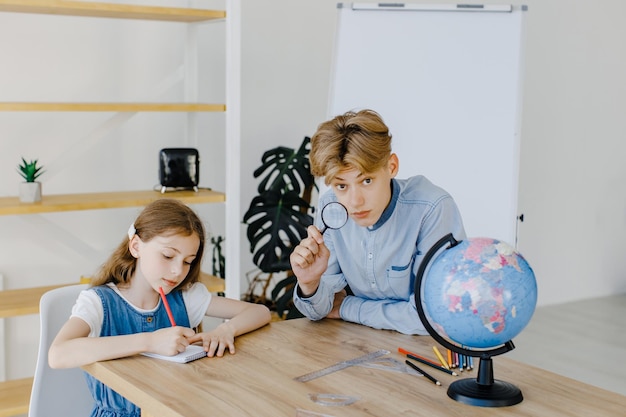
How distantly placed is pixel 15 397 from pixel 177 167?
1.01 m

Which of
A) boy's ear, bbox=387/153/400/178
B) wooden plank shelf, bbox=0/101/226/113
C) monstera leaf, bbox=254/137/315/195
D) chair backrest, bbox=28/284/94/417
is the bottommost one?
chair backrest, bbox=28/284/94/417

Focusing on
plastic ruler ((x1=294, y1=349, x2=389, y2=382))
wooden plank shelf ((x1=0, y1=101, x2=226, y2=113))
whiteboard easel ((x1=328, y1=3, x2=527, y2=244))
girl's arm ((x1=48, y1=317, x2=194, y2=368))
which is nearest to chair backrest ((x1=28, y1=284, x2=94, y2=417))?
girl's arm ((x1=48, y1=317, x2=194, y2=368))

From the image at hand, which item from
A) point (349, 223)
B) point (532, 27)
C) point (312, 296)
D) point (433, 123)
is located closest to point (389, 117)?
point (433, 123)

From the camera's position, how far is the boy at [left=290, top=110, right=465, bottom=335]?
1.87 m

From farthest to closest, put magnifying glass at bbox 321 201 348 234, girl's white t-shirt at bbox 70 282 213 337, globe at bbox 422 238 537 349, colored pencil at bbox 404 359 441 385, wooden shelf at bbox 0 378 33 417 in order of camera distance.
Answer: wooden shelf at bbox 0 378 33 417, magnifying glass at bbox 321 201 348 234, girl's white t-shirt at bbox 70 282 213 337, colored pencil at bbox 404 359 441 385, globe at bbox 422 238 537 349

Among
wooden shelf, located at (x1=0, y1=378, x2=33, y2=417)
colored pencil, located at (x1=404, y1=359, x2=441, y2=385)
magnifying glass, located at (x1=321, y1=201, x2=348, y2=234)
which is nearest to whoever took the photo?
colored pencil, located at (x1=404, y1=359, x2=441, y2=385)

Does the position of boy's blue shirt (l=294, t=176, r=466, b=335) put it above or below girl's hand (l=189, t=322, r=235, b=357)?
above

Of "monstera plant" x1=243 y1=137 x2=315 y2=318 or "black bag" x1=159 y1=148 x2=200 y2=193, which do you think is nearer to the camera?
"black bag" x1=159 y1=148 x2=200 y2=193

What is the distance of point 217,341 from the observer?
178 cm

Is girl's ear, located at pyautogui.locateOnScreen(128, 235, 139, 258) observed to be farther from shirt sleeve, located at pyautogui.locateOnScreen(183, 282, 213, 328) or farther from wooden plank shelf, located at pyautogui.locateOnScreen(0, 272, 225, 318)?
wooden plank shelf, located at pyautogui.locateOnScreen(0, 272, 225, 318)

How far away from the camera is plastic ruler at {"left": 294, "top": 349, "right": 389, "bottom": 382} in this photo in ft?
5.30

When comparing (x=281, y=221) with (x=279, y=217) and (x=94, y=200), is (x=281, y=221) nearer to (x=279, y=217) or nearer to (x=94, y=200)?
(x=279, y=217)

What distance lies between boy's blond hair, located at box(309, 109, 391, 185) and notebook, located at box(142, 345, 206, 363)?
467mm

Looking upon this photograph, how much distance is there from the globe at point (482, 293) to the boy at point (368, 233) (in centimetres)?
42
